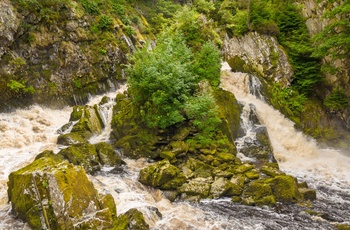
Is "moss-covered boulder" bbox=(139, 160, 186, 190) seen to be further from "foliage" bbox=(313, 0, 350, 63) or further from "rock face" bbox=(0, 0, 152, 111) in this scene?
"foliage" bbox=(313, 0, 350, 63)

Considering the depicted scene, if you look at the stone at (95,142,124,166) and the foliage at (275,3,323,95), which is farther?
the foliage at (275,3,323,95)

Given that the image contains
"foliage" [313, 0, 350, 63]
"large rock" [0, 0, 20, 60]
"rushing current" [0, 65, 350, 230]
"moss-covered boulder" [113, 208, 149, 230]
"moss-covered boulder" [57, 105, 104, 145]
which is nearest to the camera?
"moss-covered boulder" [113, 208, 149, 230]

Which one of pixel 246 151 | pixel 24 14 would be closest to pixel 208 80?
pixel 246 151

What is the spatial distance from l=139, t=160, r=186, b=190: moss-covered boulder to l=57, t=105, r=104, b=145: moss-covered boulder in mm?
4745

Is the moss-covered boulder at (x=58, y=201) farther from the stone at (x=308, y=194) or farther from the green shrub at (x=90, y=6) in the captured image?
the green shrub at (x=90, y=6)

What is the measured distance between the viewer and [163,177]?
1080cm

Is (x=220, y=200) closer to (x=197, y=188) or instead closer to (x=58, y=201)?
(x=197, y=188)

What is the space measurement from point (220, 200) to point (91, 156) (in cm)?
574

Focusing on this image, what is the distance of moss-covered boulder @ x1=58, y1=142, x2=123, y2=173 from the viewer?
11.5m

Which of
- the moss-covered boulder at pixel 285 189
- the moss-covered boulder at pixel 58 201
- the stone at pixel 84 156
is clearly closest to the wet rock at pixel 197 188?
the moss-covered boulder at pixel 285 189

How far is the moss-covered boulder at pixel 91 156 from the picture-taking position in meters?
11.5

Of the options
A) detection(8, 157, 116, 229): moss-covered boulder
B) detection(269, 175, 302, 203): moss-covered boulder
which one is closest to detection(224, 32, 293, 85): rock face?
detection(269, 175, 302, 203): moss-covered boulder

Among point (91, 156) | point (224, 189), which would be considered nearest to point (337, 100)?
point (224, 189)

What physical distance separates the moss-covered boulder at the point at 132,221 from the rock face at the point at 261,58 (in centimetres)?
1757
